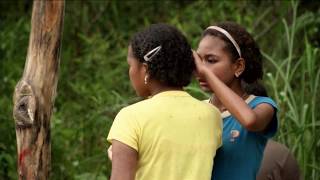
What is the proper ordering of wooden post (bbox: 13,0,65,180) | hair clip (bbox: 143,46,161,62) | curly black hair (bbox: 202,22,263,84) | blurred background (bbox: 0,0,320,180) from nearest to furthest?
hair clip (bbox: 143,46,161,62)
curly black hair (bbox: 202,22,263,84)
wooden post (bbox: 13,0,65,180)
blurred background (bbox: 0,0,320,180)

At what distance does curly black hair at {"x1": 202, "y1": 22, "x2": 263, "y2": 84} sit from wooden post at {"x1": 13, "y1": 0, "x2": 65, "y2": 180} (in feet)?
2.79

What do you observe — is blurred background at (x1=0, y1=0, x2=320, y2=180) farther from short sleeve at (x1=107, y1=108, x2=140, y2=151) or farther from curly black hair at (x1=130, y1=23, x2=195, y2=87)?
short sleeve at (x1=107, y1=108, x2=140, y2=151)

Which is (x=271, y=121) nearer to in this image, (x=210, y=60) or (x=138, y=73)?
(x=210, y=60)

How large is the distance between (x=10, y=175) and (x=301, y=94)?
1981 millimetres

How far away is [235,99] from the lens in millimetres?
2902

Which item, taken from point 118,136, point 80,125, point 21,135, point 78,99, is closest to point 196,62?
point 118,136

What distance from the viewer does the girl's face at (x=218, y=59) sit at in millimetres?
3082

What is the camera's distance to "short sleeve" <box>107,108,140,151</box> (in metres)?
2.64

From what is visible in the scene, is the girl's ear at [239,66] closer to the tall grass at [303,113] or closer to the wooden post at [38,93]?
the wooden post at [38,93]

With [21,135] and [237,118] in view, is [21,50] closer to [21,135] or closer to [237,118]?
[21,135]

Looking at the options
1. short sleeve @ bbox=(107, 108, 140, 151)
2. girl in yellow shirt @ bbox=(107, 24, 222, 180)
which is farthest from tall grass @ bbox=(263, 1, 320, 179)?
short sleeve @ bbox=(107, 108, 140, 151)

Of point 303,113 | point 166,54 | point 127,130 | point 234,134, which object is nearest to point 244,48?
point 234,134

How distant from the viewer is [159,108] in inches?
107

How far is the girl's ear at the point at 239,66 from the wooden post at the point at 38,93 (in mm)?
965
